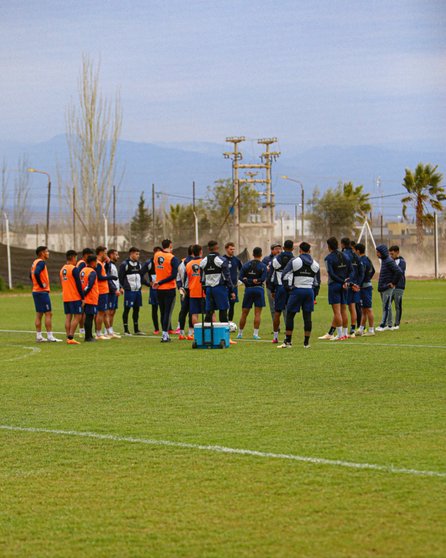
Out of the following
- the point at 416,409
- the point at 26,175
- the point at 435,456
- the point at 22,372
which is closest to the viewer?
the point at 435,456

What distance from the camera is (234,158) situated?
87938mm

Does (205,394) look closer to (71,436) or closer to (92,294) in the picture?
(71,436)

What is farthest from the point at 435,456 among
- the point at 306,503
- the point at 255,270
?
the point at 255,270

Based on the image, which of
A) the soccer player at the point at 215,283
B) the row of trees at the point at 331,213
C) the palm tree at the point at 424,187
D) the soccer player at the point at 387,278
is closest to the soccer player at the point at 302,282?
the soccer player at the point at 215,283

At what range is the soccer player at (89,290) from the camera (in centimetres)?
2103

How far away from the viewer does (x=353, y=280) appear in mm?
21062

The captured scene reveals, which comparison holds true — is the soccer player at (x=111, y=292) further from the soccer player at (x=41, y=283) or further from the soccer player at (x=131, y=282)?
the soccer player at (x=41, y=283)

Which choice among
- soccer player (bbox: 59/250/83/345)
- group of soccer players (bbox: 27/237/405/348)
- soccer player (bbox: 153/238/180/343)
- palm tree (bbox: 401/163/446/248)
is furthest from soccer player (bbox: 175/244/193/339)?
palm tree (bbox: 401/163/446/248)

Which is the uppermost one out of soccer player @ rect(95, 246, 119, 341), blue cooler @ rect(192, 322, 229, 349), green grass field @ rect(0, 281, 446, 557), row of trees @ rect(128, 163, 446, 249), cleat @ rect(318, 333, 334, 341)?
row of trees @ rect(128, 163, 446, 249)

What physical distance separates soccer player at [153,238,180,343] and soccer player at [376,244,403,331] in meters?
4.67

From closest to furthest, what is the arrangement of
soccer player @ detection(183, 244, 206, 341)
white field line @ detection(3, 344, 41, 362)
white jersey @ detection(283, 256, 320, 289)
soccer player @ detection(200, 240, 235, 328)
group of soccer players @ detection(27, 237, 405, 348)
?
1. white field line @ detection(3, 344, 41, 362)
2. white jersey @ detection(283, 256, 320, 289)
3. soccer player @ detection(200, 240, 235, 328)
4. group of soccer players @ detection(27, 237, 405, 348)
5. soccer player @ detection(183, 244, 206, 341)

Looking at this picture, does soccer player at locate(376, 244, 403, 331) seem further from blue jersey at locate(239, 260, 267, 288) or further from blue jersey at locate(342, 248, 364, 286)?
blue jersey at locate(239, 260, 267, 288)

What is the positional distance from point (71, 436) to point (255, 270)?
1122cm

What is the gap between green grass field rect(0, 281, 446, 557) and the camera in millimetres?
6609
